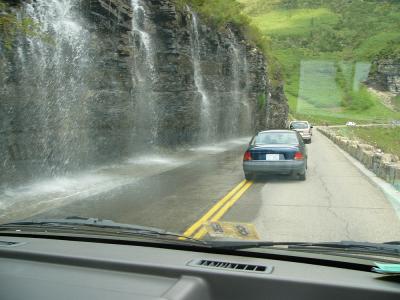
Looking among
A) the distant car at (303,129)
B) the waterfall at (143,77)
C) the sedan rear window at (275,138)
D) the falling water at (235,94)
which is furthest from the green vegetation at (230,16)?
the sedan rear window at (275,138)

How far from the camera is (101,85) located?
21984 millimetres

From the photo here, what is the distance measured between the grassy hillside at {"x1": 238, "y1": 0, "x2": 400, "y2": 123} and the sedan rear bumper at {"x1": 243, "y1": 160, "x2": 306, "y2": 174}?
243 feet

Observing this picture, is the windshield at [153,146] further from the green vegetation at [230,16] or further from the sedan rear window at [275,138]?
the green vegetation at [230,16]

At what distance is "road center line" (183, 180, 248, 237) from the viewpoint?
27.3 feet

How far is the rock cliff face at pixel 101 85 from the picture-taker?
54.7 ft

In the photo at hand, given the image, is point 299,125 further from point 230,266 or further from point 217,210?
point 230,266

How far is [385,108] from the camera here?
111312mm

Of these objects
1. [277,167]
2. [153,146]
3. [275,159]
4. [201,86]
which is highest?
[201,86]

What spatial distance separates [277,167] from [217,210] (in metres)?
4.90

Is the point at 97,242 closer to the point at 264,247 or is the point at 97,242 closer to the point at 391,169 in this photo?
the point at 264,247

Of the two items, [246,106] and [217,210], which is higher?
[246,106]

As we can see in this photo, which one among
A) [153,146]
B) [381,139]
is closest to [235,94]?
[381,139]

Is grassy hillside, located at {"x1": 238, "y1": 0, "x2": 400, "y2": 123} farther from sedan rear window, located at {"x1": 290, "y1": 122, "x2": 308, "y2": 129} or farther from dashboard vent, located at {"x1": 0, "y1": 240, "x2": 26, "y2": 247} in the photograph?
dashboard vent, located at {"x1": 0, "y1": 240, "x2": 26, "y2": 247}

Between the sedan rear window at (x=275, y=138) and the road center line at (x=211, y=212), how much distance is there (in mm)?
1830
